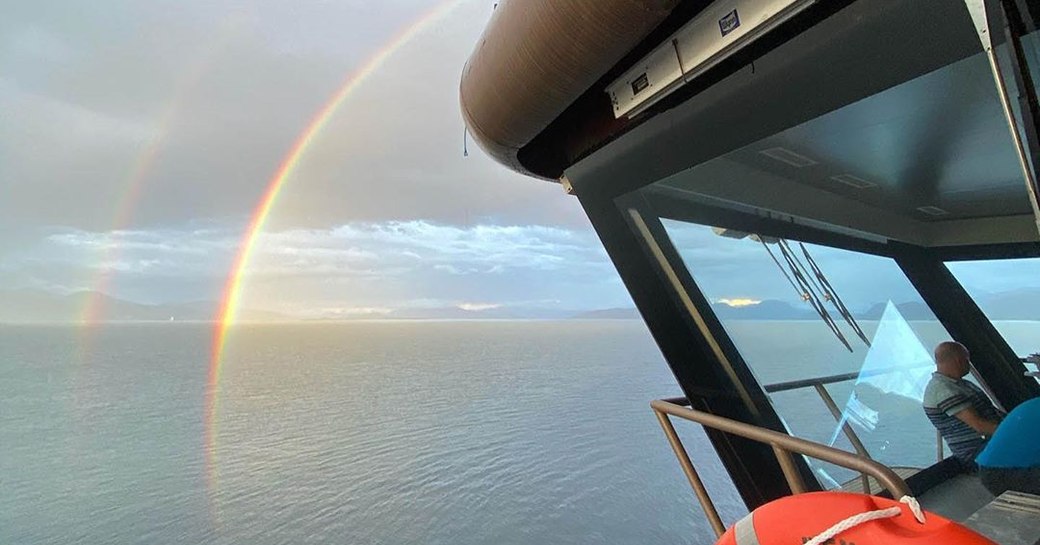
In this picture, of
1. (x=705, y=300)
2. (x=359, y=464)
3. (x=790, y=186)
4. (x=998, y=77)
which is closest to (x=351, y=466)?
(x=359, y=464)

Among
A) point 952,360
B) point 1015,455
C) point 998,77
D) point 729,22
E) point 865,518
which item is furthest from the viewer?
point 952,360

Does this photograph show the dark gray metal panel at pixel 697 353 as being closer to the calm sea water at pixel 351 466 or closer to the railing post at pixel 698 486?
the railing post at pixel 698 486

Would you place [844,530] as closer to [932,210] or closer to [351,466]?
[932,210]

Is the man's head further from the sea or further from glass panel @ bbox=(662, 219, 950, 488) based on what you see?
the sea

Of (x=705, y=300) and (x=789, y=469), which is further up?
(x=705, y=300)

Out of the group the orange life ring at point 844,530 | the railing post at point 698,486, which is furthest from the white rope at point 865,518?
the railing post at point 698,486

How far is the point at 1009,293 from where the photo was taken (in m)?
1.77

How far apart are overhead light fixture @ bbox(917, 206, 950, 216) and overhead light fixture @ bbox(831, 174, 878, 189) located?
0.42m

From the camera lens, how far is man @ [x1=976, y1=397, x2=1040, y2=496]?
1.60 metres

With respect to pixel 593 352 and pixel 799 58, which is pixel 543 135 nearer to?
pixel 799 58

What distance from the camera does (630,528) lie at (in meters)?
7.89

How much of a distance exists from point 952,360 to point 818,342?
0.63 metres

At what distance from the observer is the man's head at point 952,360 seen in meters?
1.99

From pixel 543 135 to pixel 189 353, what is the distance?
143 feet
